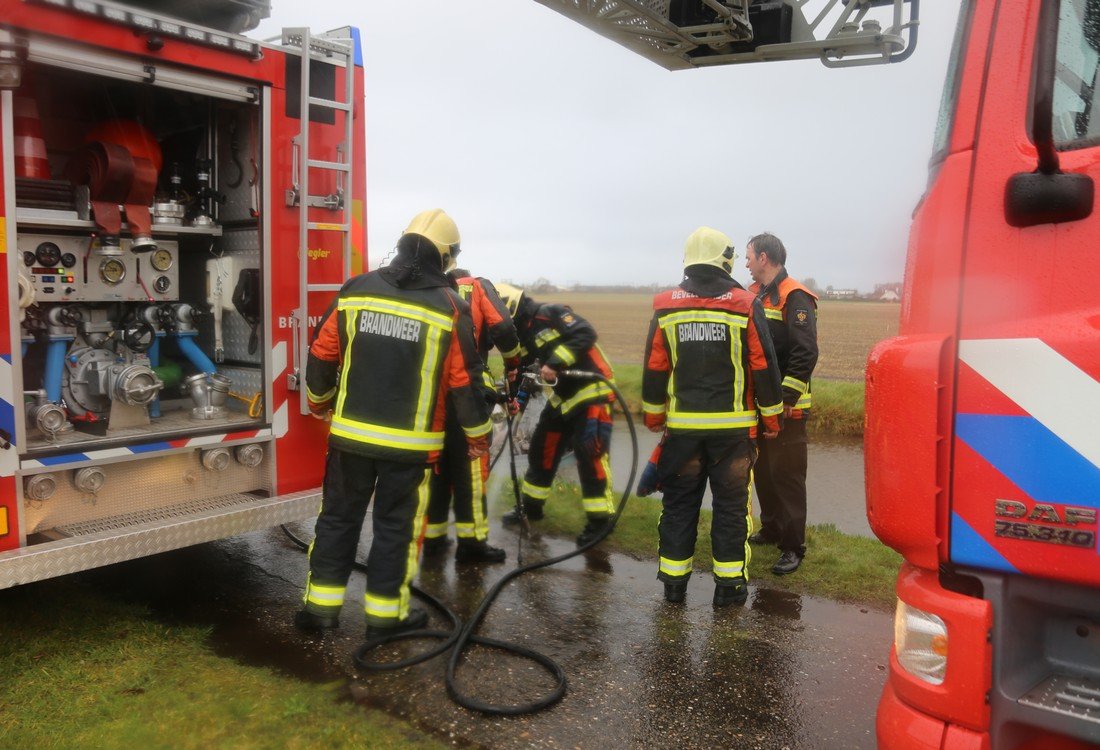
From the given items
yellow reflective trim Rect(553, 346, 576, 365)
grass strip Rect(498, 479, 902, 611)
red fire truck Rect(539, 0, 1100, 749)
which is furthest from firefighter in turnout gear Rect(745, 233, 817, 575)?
red fire truck Rect(539, 0, 1100, 749)

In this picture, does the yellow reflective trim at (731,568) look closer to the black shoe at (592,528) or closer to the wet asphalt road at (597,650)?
the wet asphalt road at (597,650)

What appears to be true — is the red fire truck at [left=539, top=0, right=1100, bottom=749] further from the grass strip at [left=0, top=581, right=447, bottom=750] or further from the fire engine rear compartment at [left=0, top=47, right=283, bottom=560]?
the fire engine rear compartment at [left=0, top=47, right=283, bottom=560]

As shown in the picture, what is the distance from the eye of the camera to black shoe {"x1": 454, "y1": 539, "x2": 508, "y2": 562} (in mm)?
5312

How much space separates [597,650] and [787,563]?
1.69m

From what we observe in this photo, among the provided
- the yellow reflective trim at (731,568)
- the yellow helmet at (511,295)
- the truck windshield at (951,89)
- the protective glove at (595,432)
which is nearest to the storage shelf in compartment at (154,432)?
the yellow helmet at (511,295)

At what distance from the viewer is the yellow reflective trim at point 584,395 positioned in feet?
19.3

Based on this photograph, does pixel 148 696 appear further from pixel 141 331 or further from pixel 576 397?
pixel 576 397

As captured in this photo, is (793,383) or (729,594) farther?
(793,383)

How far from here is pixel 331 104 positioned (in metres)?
4.57

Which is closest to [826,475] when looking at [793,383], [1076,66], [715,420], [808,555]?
[808,555]

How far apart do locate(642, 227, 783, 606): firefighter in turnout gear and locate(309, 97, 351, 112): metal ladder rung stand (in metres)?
2.05

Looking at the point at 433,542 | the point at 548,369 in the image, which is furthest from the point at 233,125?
the point at 433,542

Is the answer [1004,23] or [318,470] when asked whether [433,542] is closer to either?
[318,470]

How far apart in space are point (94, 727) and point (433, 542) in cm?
254
